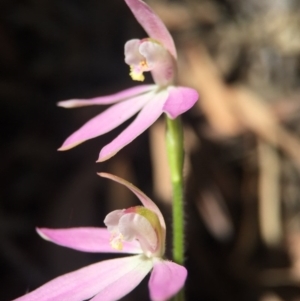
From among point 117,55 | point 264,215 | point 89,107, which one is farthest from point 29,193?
point 264,215

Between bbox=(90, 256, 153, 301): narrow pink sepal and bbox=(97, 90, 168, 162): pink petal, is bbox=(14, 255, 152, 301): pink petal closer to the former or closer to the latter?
bbox=(90, 256, 153, 301): narrow pink sepal

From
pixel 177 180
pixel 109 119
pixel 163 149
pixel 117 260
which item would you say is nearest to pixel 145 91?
pixel 109 119

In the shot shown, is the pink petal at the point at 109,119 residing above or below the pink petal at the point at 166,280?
above

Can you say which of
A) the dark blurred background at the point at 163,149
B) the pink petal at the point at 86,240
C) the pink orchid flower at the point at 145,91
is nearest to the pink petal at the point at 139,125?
the pink orchid flower at the point at 145,91

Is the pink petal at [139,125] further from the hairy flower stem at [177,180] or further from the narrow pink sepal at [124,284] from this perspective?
the narrow pink sepal at [124,284]

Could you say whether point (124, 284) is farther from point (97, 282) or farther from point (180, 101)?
point (180, 101)

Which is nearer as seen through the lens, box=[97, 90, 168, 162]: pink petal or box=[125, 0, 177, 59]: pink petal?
box=[97, 90, 168, 162]: pink petal

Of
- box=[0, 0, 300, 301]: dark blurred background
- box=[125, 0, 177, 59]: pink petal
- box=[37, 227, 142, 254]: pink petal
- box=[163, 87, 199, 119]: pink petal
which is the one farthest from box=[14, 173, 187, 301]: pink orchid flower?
box=[0, 0, 300, 301]: dark blurred background
